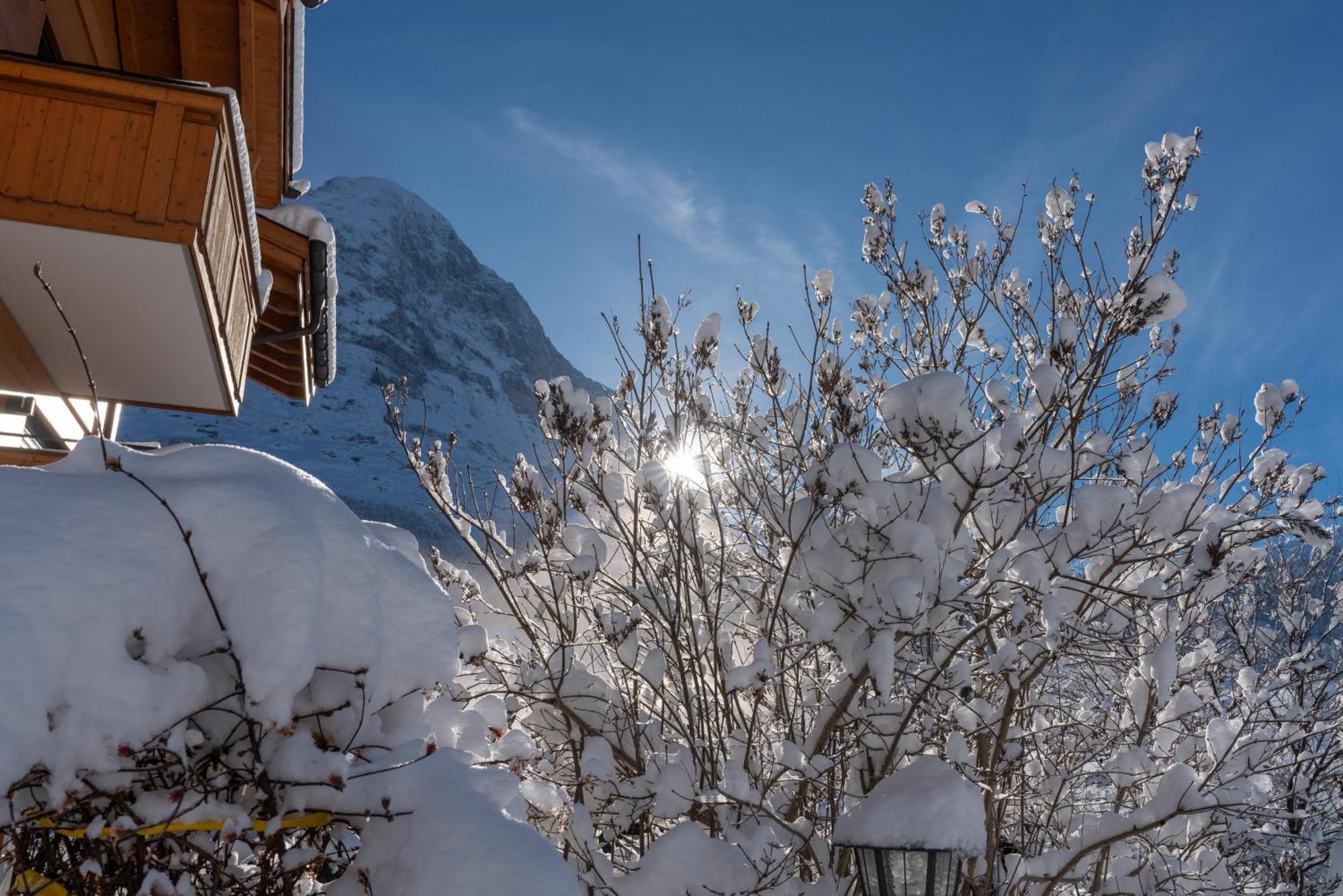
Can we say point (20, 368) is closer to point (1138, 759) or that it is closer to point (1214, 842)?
point (1138, 759)

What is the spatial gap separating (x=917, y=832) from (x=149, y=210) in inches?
151

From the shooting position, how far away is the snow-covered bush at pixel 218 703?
139 cm

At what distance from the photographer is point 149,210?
132 inches

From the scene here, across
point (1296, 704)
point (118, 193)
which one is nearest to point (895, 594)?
point (118, 193)

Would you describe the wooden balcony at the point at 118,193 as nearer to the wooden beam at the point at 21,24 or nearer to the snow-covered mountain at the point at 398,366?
the wooden beam at the point at 21,24

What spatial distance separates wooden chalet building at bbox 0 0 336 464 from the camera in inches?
132

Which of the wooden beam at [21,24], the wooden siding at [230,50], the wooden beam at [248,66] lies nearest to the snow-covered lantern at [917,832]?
the wooden beam at [248,66]

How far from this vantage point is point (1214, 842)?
18.3 ft

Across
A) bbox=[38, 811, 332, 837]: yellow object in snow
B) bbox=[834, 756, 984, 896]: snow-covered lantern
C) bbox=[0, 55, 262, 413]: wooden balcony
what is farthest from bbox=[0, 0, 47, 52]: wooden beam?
bbox=[834, 756, 984, 896]: snow-covered lantern

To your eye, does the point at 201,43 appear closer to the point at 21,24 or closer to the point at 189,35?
the point at 189,35

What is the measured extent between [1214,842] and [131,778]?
6.50 m

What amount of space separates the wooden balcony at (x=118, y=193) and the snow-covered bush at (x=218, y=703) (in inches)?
81.5

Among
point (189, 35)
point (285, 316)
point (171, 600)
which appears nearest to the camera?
point (171, 600)

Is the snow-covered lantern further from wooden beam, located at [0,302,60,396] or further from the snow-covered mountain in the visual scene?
the snow-covered mountain
